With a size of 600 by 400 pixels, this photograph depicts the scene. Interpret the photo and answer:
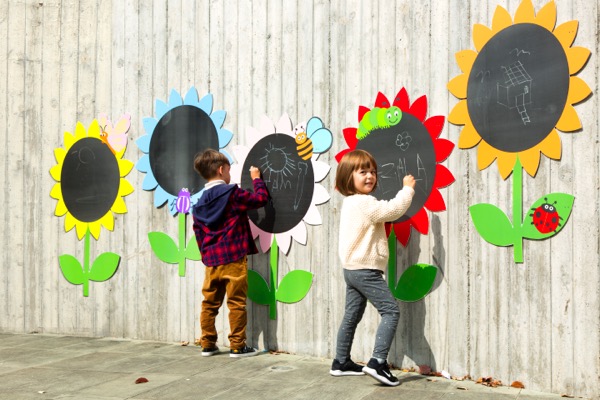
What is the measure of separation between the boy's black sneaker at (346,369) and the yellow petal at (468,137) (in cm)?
172

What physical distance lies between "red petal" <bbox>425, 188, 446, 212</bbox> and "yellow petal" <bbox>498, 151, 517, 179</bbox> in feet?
1.60

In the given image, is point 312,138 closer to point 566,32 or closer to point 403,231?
point 403,231

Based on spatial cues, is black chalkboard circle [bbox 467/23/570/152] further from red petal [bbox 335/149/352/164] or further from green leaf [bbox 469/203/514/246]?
red petal [bbox 335/149/352/164]

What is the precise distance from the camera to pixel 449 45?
203 inches

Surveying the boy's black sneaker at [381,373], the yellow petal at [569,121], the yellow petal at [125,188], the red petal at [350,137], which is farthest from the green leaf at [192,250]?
the yellow petal at [569,121]

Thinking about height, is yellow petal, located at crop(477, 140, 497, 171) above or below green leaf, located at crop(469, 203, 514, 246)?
above

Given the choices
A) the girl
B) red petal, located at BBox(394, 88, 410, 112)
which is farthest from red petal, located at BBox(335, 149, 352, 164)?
red petal, located at BBox(394, 88, 410, 112)

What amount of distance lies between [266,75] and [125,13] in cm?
182

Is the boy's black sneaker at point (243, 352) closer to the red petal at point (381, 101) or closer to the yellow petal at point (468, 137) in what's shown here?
the red petal at point (381, 101)

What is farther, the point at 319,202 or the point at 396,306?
the point at 319,202

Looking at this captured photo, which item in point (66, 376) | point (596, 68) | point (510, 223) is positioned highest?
point (596, 68)

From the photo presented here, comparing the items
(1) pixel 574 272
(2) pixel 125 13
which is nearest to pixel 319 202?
(1) pixel 574 272

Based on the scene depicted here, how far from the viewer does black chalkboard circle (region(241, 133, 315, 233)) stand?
19.5 feet

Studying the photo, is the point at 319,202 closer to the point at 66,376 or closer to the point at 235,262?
the point at 235,262
